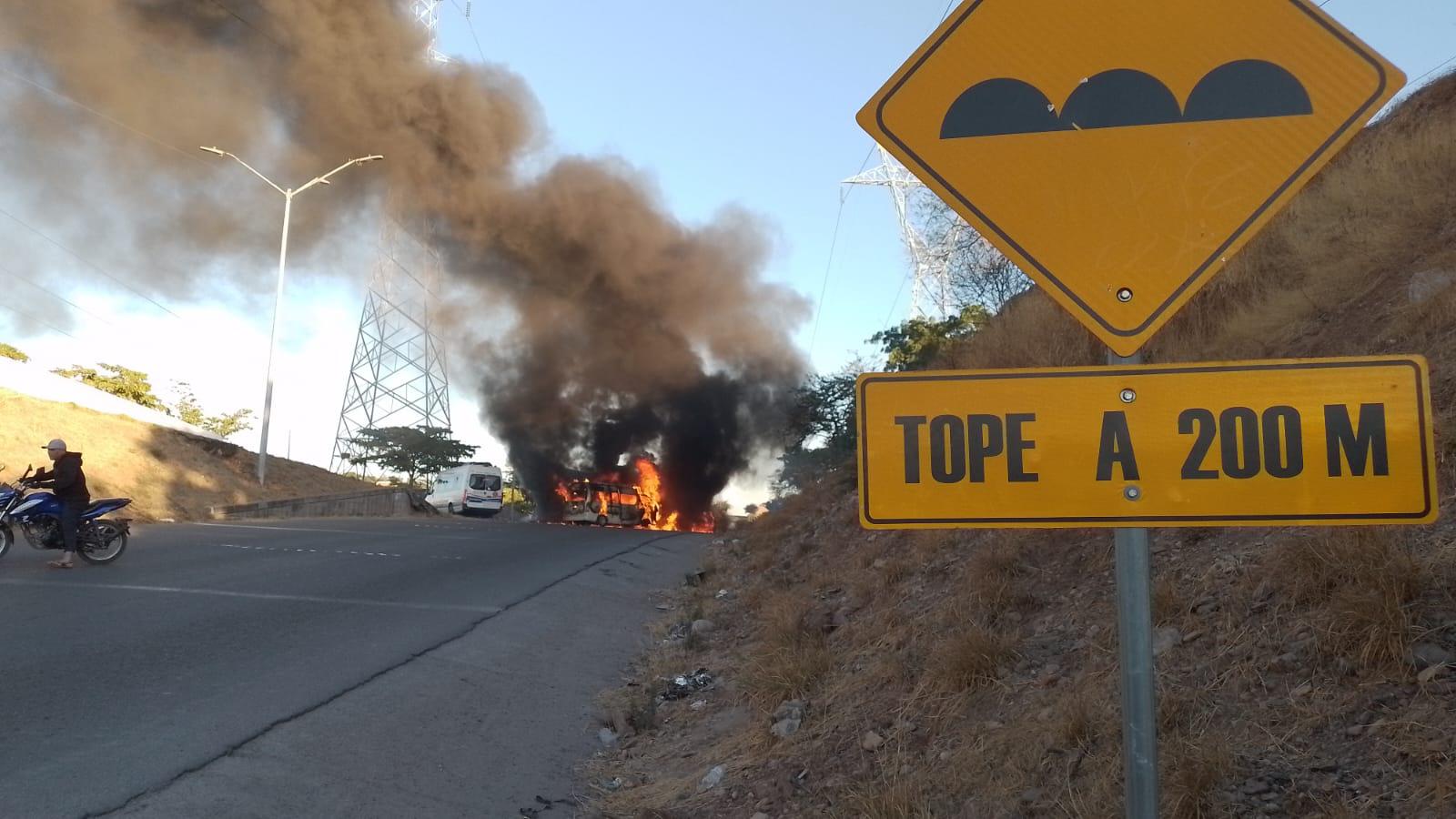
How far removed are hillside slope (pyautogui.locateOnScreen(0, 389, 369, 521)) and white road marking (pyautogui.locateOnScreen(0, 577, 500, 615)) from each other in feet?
28.8

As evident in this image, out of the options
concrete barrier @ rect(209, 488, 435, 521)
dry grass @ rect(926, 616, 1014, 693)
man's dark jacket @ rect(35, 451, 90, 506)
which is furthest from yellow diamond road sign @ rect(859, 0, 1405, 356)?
concrete barrier @ rect(209, 488, 435, 521)

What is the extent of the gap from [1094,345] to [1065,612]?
3.40 m

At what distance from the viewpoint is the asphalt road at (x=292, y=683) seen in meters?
4.24

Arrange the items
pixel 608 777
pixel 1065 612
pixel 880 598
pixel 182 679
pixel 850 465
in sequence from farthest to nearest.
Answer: pixel 850 465 → pixel 880 598 → pixel 182 679 → pixel 608 777 → pixel 1065 612

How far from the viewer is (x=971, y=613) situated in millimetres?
4734

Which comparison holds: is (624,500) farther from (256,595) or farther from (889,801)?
(889,801)

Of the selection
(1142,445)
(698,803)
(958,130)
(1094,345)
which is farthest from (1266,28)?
(1094,345)

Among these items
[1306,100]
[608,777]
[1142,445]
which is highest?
[1306,100]

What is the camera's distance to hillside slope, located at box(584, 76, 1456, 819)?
9.41 ft

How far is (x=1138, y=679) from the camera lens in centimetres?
179

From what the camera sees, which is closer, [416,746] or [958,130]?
[958,130]

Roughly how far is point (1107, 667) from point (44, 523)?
391 inches

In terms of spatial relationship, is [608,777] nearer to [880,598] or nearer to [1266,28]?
[880,598]

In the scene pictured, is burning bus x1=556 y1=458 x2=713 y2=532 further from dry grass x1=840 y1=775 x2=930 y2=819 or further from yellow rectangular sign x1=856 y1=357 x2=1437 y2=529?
yellow rectangular sign x1=856 y1=357 x2=1437 y2=529
